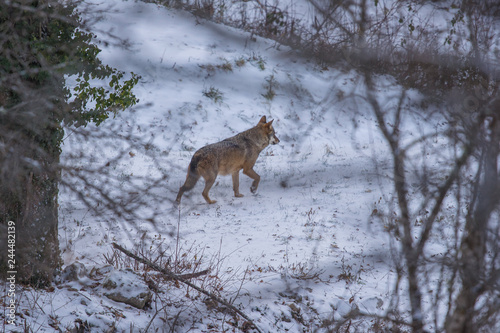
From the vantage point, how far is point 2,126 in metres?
2.49

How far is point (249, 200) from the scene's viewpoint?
29.0 ft

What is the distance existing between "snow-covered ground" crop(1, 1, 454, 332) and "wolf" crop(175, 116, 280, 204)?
0.37 meters

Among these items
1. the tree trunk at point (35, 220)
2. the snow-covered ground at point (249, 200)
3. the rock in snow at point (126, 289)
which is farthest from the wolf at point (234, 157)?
the tree trunk at point (35, 220)

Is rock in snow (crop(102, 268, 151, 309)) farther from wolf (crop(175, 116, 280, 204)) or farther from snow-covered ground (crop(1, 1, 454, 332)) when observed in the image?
wolf (crop(175, 116, 280, 204))

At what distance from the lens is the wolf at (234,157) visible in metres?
8.41

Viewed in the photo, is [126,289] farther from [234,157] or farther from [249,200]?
[234,157]

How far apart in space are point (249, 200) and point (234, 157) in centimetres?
97

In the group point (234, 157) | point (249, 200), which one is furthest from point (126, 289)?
point (234, 157)

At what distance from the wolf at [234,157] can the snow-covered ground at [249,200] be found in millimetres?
374

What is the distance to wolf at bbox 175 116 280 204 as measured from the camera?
8.41m

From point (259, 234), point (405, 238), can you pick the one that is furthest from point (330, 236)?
point (405, 238)

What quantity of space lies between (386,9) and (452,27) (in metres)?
0.40

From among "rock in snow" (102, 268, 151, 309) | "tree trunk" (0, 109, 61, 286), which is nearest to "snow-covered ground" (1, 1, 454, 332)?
"rock in snow" (102, 268, 151, 309)

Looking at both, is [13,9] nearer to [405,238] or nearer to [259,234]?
[405,238]
